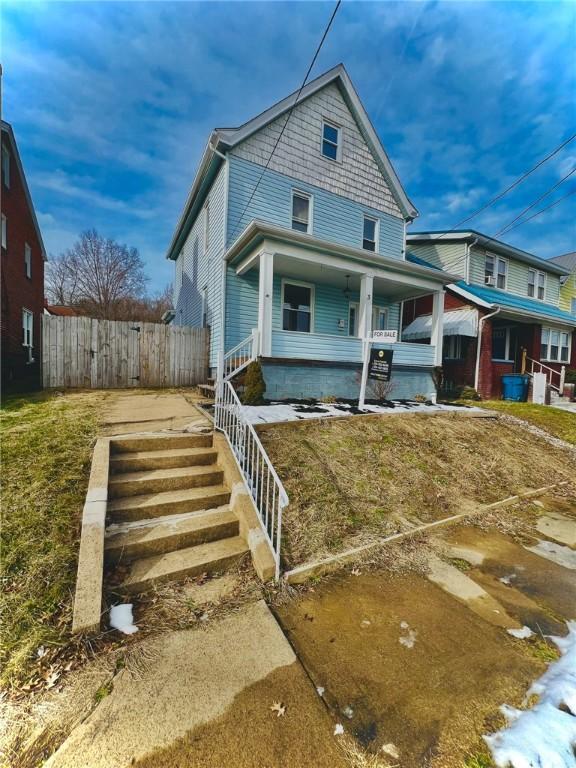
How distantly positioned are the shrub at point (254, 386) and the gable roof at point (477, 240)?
12.7m

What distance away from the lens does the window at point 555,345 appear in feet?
46.8

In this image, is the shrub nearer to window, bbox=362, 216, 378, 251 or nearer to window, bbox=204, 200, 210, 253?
window, bbox=204, 200, 210, 253

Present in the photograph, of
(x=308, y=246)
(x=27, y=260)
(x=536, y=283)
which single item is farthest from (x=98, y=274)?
(x=536, y=283)

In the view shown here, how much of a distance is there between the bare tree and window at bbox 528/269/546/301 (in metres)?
→ 30.0

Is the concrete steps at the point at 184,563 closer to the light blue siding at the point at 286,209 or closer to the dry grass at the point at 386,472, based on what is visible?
the dry grass at the point at 386,472

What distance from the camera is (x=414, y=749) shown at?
1562 mm

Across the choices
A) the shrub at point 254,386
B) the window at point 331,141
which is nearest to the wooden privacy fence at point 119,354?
the shrub at point 254,386

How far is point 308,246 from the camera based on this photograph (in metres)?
7.57

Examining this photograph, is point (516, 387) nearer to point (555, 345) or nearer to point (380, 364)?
point (555, 345)

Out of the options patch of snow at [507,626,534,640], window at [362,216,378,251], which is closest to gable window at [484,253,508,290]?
window at [362,216,378,251]

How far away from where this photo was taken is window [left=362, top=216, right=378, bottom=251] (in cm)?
1120

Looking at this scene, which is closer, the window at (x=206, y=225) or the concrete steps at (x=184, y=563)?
the concrete steps at (x=184, y=563)

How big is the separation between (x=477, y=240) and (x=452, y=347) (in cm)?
505

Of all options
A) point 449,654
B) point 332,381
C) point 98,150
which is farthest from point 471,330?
point 98,150
